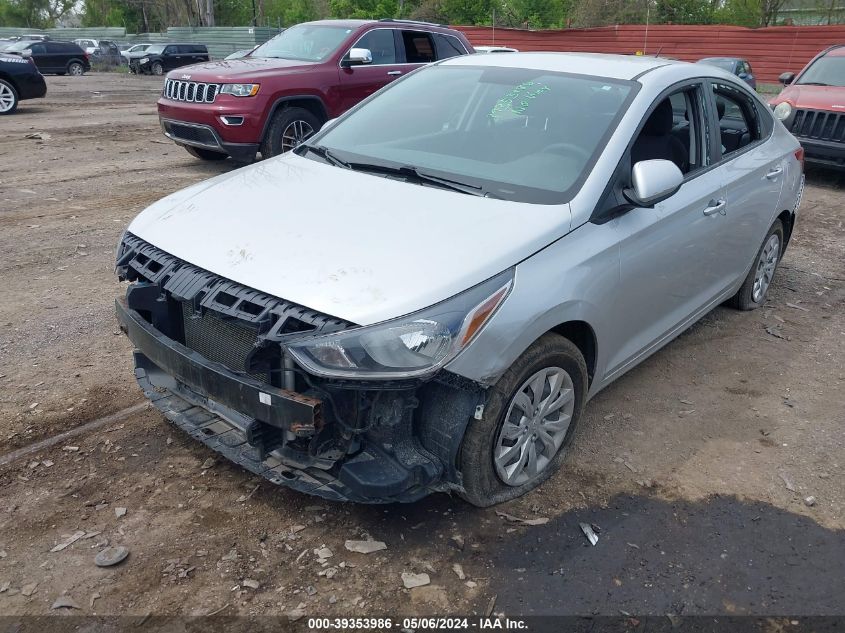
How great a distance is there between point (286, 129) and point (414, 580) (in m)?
7.53

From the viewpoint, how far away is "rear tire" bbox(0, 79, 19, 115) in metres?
15.0

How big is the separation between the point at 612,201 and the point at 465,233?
80cm

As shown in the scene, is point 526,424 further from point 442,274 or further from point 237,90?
point 237,90

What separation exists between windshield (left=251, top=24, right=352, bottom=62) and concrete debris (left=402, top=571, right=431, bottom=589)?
27.2ft

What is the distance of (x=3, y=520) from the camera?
3080 millimetres

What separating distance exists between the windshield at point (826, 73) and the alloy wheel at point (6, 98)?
47.1 ft

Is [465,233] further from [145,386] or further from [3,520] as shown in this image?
[3,520]

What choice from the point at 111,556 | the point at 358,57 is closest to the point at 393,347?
the point at 111,556

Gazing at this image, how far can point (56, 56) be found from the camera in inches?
1190

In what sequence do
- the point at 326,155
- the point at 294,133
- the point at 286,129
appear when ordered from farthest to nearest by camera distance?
the point at 294,133 → the point at 286,129 → the point at 326,155

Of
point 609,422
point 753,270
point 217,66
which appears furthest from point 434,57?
point 609,422

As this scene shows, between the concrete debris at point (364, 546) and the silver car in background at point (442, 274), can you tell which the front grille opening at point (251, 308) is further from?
the concrete debris at point (364, 546)

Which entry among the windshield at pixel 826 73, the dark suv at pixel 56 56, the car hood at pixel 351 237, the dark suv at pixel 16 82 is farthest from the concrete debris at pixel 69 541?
the dark suv at pixel 56 56

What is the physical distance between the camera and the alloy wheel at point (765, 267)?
5.41 metres
